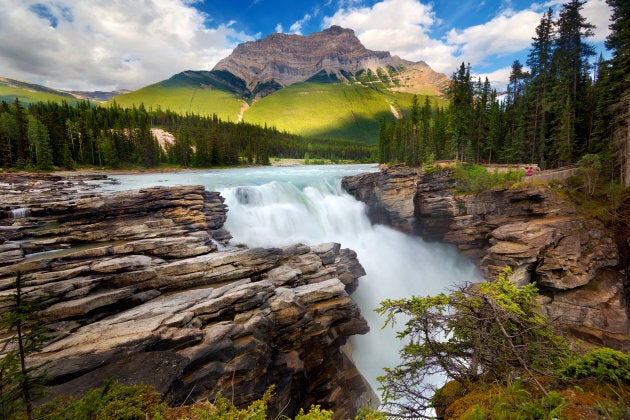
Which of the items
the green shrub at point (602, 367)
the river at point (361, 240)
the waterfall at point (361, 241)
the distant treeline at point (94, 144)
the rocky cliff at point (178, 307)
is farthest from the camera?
the distant treeline at point (94, 144)

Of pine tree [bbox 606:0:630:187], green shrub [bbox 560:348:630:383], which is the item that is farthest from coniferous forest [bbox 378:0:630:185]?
green shrub [bbox 560:348:630:383]

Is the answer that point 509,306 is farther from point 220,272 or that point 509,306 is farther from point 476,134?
point 476,134

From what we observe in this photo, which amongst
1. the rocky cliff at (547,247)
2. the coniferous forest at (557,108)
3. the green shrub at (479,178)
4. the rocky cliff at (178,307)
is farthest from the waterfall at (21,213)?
the coniferous forest at (557,108)

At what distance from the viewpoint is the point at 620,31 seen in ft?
78.1

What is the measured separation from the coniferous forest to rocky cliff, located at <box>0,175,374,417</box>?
29.4 metres

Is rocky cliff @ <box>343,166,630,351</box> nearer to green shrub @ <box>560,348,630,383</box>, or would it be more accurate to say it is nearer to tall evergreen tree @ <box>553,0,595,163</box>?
tall evergreen tree @ <box>553,0,595,163</box>

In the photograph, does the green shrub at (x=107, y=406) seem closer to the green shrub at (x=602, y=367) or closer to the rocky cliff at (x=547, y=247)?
the green shrub at (x=602, y=367)

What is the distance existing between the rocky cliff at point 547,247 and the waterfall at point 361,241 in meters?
4.34

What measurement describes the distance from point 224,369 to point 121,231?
12914mm

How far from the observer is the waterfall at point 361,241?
2101cm

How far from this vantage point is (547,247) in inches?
843

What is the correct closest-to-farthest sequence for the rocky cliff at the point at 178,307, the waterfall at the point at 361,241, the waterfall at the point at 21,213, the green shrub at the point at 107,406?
the green shrub at the point at 107,406
the rocky cliff at the point at 178,307
the waterfall at the point at 21,213
the waterfall at the point at 361,241

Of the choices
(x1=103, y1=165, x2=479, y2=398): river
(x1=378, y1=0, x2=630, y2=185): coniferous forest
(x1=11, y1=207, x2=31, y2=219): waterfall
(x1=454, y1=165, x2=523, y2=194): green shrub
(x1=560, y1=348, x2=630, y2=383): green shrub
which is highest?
(x1=378, y1=0, x2=630, y2=185): coniferous forest

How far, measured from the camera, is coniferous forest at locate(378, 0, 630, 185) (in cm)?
2388
